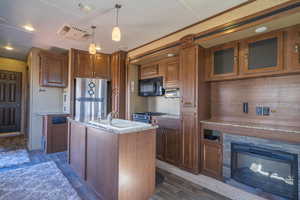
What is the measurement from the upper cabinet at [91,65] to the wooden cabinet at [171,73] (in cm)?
182

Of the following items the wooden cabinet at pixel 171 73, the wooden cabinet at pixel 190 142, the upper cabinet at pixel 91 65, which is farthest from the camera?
the upper cabinet at pixel 91 65

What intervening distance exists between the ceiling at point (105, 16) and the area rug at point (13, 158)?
2.58m

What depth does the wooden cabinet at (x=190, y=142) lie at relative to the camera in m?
2.60

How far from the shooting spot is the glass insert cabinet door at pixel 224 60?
247 cm

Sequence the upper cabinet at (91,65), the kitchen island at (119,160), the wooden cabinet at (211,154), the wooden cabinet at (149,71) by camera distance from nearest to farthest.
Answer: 1. the kitchen island at (119,160)
2. the wooden cabinet at (211,154)
3. the wooden cabinet at (149,71)
4. the upper cabinet at (91,65)

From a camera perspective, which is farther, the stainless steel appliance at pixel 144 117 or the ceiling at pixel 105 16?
the stainless steel appliance at pixel 144 117

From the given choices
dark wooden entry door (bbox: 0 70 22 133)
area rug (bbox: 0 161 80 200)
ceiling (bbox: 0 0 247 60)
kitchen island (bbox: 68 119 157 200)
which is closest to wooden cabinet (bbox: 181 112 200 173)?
kitchen island (bbox: 68 119 157 200)

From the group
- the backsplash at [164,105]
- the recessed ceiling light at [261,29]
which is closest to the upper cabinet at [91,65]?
the backsplash at [164,105]

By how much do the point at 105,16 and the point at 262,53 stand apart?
240 centimetres

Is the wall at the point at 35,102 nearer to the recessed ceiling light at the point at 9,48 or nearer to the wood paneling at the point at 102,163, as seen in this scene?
the recessed ceiling light at the point at 9,48

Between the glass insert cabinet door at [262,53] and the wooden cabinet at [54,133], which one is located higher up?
the glass insert cabinet door at [262,53]

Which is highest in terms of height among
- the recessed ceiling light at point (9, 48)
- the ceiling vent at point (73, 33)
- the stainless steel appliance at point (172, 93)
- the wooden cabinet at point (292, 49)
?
the recessed ceiling light at point (9, 48)

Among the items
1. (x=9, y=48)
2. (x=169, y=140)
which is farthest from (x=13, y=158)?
(x=169, y=140)

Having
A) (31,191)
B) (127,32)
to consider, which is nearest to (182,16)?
(127,32)
